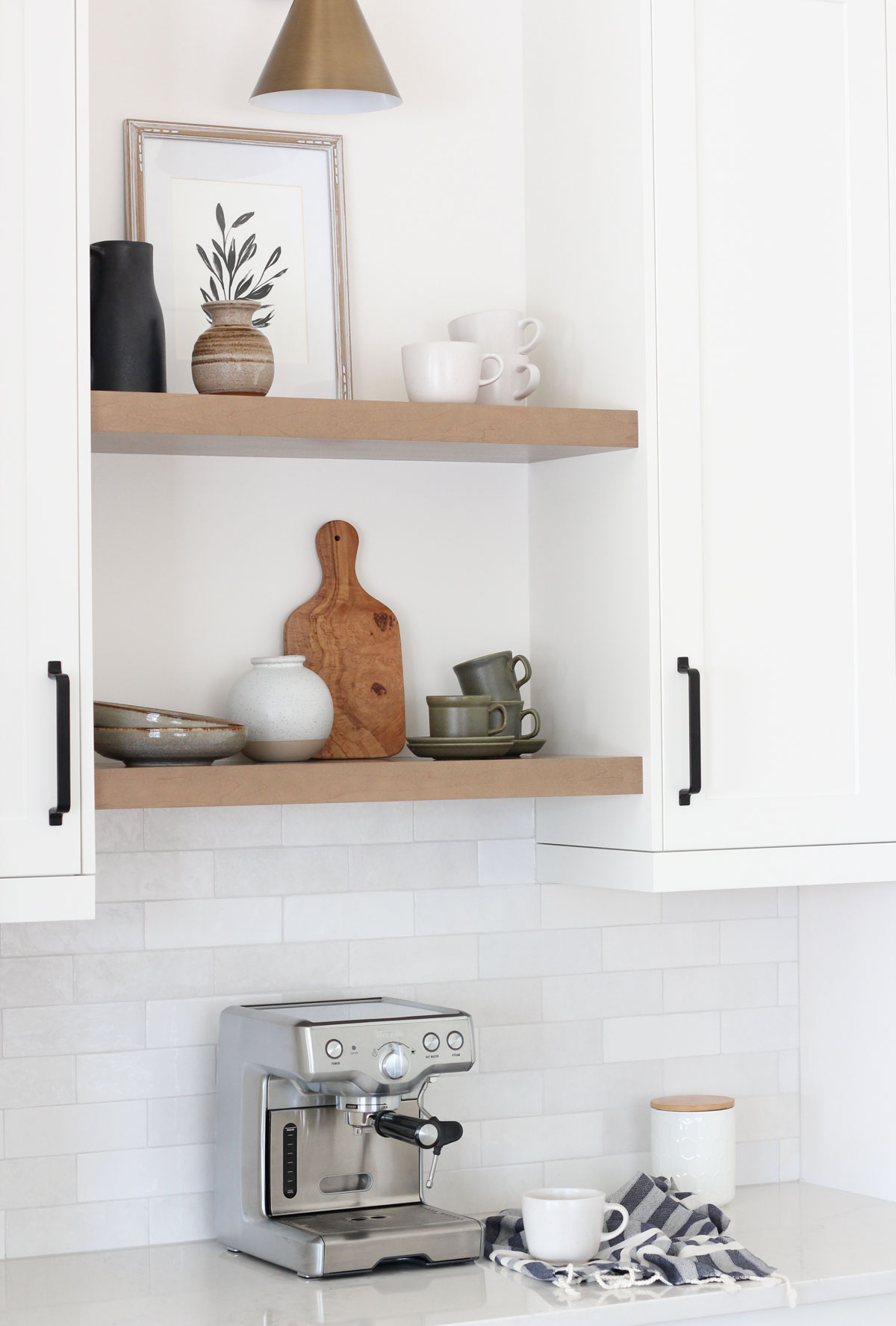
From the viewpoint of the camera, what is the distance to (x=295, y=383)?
2.41m

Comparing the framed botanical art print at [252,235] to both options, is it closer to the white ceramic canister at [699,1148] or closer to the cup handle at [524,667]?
the cup handle at [524,667]

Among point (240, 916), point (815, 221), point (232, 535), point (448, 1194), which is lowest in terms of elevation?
point (448, 1194)

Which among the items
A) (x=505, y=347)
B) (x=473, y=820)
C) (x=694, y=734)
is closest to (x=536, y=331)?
(x=505, y=347)

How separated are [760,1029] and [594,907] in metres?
0.39

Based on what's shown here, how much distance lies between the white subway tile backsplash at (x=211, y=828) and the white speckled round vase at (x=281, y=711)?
191mm

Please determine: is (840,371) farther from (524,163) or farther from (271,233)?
(271,233)

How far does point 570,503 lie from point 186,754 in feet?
2.43

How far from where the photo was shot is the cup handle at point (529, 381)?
2.35 meters

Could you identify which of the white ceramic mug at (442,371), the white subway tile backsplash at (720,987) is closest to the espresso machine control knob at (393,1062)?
the white subway tile backsplash at (720,987)

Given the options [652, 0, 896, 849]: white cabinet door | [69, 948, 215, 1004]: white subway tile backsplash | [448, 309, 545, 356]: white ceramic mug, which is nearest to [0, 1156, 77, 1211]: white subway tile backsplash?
[69, 948, 215, 1004]: white subway tile backsplash

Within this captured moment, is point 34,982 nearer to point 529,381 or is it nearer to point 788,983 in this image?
point 529,381

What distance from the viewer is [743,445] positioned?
2.29 metres

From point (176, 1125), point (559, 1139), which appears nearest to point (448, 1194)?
point (559, 1139)

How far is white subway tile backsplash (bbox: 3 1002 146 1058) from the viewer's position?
2268 millimetres
